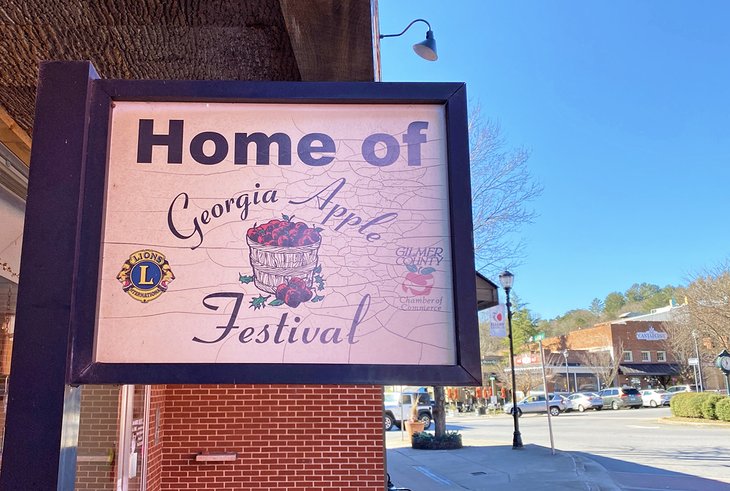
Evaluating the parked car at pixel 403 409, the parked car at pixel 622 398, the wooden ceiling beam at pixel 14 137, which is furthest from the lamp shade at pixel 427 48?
the parked car at pixel 622 398

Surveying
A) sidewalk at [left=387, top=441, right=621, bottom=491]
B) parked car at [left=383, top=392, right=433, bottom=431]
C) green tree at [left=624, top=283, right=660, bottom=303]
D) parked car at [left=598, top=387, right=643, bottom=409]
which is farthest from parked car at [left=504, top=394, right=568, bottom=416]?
green tree at [left=624, top=283, right=660, bottom=303]

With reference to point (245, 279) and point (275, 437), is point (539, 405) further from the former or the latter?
point (245, 279)

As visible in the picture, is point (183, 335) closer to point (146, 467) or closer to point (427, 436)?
point (146, 467)

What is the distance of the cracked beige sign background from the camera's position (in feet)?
4.47

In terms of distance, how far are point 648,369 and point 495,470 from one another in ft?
151

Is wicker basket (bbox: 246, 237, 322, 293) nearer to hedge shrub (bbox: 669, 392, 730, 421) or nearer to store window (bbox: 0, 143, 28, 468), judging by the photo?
store window (bbox: 0, 143, 28, 468)

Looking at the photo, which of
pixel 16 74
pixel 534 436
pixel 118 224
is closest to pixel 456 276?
pixel 118 224

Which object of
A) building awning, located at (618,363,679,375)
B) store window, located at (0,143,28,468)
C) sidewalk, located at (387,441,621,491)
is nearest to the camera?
store window, located at (0,143,28,468)

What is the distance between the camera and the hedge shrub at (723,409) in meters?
24.5

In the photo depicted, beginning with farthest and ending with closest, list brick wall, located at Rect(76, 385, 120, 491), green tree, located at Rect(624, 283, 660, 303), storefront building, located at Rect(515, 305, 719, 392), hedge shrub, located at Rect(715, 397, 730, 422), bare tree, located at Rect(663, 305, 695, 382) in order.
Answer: green tree, located at Rect(624, 283, 660, 303), storefront building, located at Rect(515, 305, 719, 392), bare tree, located at Rect(663, 305, 695, 382), hedge shrub, located at Rect(715, 397, 730, 422), brick wall, located at Rect(76, 385, 120, 491)

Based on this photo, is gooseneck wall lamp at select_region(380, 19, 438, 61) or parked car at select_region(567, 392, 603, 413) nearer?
gooseneck wall lamp at select_region(380, 19, 438, 61)

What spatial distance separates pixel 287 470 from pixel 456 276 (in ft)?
17.3

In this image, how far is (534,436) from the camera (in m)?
22.7

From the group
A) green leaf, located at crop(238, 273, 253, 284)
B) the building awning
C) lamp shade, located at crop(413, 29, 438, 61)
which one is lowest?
the building awning
